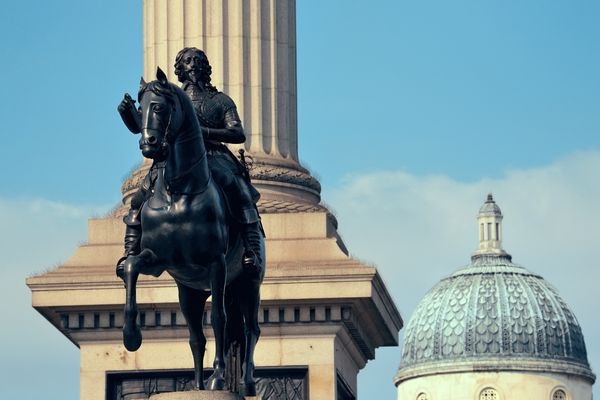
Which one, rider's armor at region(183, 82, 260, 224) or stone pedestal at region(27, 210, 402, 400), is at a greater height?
stone pedestal at region(27, 210, 402, 400)

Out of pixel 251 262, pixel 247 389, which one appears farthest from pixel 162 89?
pixel 247 389

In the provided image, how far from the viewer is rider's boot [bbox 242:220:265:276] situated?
110ft

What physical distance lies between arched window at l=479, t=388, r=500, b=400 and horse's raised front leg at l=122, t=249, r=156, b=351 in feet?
541

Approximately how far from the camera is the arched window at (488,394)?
196000 mm

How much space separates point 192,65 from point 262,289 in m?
16.8

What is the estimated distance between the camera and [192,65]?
3409 centimetres

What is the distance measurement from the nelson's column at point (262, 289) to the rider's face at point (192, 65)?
53.1 ft

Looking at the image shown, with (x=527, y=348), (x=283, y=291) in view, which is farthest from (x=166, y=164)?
(x=527, y=348)

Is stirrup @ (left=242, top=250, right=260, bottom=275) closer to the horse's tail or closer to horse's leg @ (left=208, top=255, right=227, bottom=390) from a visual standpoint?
the horse's tail

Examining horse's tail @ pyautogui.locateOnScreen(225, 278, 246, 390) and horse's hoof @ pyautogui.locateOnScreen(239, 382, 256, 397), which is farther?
horse's tail @ pyautogui.locateOnScreen(225, 278, 246, 390)

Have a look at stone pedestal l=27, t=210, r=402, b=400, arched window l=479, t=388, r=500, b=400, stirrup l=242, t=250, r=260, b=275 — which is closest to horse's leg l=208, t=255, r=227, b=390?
stirrup l=242, t=250, r=260, b=275

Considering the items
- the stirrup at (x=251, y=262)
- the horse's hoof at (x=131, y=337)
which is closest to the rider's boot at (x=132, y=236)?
the horse's hoof at (x=131, y=337)

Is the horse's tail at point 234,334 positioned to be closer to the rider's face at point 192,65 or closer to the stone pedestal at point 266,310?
the rider's face at point 192,65

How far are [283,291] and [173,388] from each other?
2704 mm
